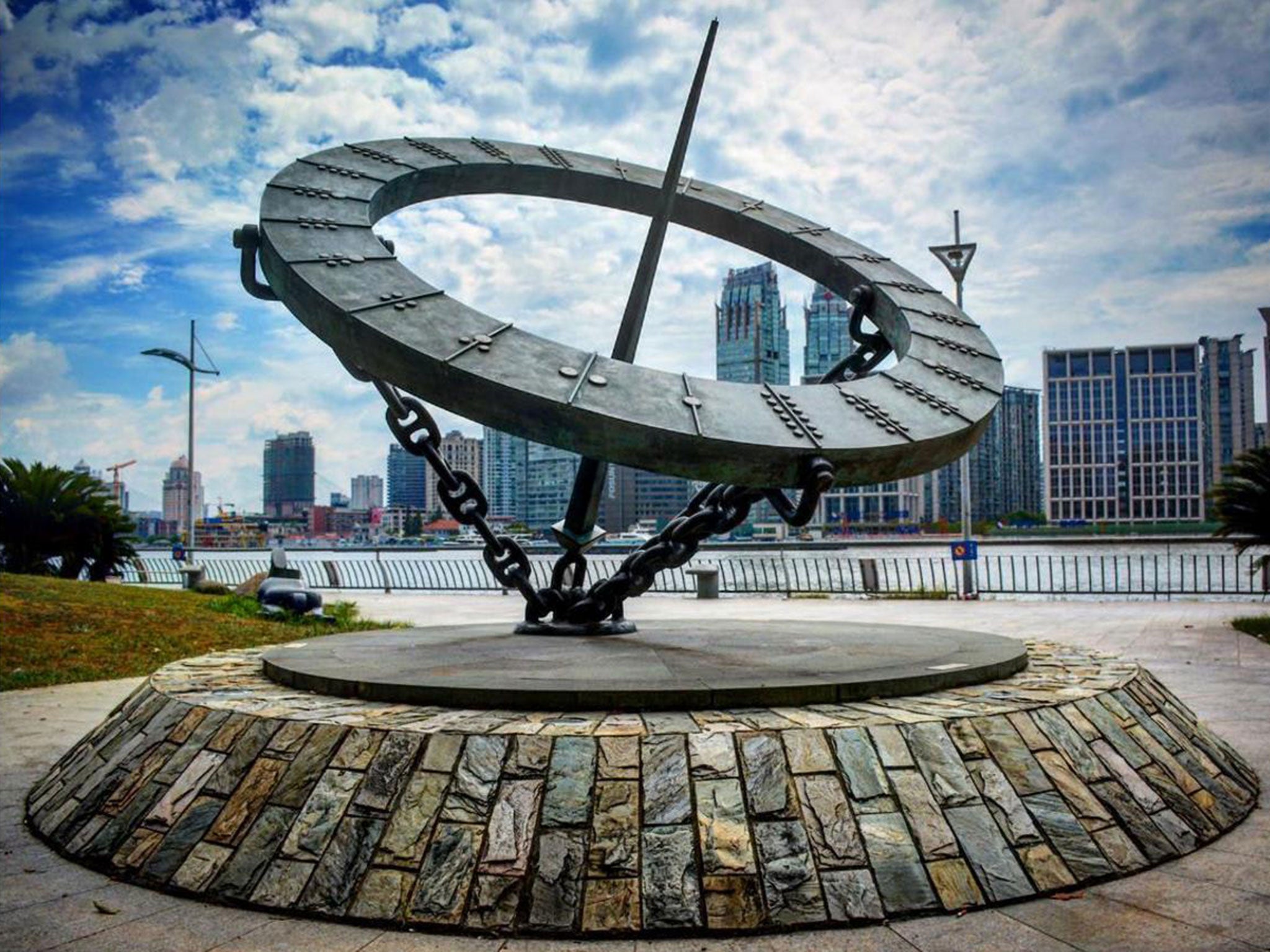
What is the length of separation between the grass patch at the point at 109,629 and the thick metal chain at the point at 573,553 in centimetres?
530

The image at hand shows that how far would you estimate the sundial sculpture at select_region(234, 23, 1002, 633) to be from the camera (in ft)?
15.5

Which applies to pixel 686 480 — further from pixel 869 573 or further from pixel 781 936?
pixel 869 573

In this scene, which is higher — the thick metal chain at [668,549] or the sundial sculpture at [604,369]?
the sundial sculpture at [604,369]

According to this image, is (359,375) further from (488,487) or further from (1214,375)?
(1214,375)

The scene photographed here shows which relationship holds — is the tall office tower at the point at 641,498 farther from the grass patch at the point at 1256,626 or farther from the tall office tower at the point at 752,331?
the grass patch at the point at 1256,626

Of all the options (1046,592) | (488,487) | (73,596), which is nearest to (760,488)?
(73,596)

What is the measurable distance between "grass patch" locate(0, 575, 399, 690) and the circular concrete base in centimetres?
483

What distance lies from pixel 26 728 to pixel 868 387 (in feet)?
19.6

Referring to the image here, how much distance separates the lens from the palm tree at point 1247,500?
45.9 ft

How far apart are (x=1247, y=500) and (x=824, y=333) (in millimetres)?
8117

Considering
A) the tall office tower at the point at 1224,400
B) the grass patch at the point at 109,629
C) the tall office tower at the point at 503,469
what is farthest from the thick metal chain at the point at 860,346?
the tall office tower at the point at 1224,400

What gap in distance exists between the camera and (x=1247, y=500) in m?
14.1

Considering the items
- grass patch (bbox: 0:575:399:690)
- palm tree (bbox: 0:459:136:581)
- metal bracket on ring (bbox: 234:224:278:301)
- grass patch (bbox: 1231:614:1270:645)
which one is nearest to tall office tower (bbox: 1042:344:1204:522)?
grass patch (bbox: 1231:614:1270:645)

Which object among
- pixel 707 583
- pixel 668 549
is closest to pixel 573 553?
pixel 668 549
